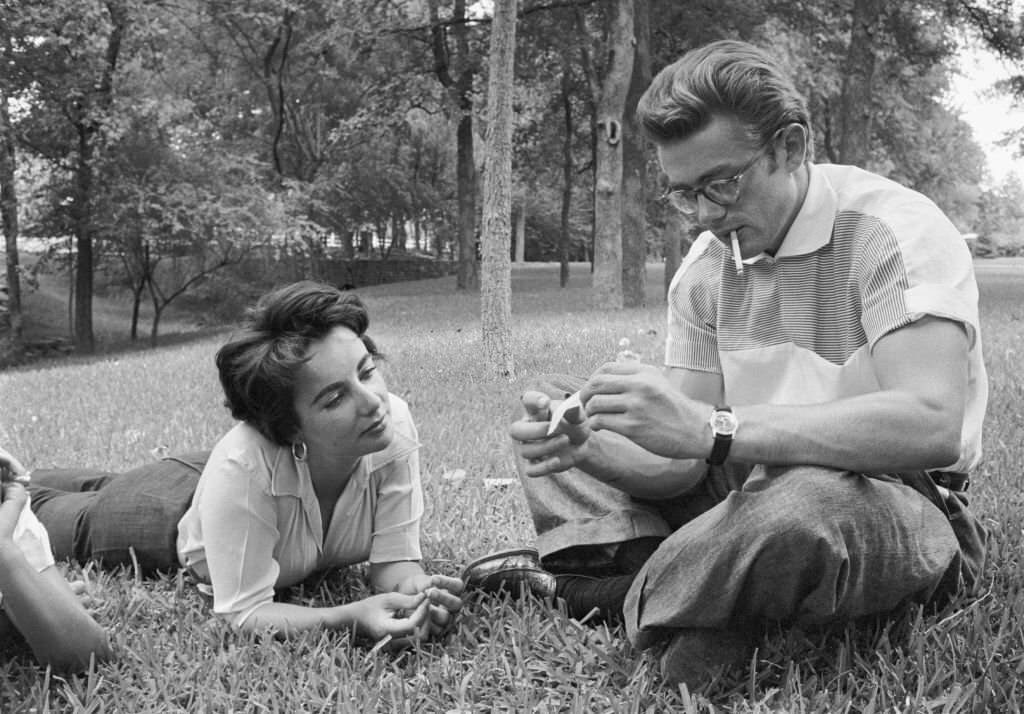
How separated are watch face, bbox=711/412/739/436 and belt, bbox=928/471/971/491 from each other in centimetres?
74

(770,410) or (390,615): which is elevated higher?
(770,410)

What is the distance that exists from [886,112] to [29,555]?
2284cm

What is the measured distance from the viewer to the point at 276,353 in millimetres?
2658

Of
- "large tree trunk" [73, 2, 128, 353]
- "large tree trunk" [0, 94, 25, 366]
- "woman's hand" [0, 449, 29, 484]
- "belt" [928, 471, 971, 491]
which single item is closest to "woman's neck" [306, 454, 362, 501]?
"woman's hand" [0, 449, 29, 484]

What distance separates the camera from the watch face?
2.00m

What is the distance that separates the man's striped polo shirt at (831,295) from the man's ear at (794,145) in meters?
0.07

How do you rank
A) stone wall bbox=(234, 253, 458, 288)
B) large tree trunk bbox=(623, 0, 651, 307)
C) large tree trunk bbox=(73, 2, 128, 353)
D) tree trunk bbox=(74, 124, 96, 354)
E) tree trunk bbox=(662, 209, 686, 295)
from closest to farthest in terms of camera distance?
large tree trunk bbox=(623, 0, 651, 307), large tree trunk bbox=(73, 2, 128, 353), tree trunk bbox=(74, 124, 96, 354), tree trunk bbox=(662, 209, 686, 295), stone wall bbox=(234, 253, 458, 288)

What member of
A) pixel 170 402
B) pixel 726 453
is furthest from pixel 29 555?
pixel 170 402

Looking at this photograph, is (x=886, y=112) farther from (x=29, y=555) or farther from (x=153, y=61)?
(x=29, y=555)

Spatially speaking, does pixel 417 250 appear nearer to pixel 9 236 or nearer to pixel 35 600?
pixel 9 236

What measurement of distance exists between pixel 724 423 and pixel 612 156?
12.4 metres

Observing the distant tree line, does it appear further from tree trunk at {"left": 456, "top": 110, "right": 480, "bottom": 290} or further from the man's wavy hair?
the man's wavy hair

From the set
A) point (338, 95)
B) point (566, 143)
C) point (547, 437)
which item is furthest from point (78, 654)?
point (338, 95)

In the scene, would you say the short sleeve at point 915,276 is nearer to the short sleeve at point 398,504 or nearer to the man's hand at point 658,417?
the man's hand at point 658,417
